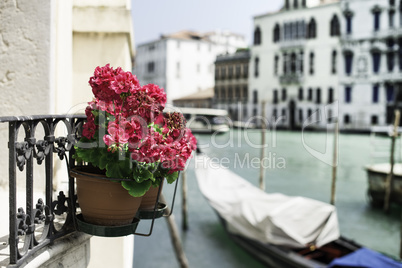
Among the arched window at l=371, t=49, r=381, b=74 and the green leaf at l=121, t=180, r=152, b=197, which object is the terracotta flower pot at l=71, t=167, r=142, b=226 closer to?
the green leaf at l=121, t=180, r=152, b=197

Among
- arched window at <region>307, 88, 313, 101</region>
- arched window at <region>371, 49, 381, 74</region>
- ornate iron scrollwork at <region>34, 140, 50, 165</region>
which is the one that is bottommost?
ornate iron scrollwork at <region>34, 140, 50, 165</region>

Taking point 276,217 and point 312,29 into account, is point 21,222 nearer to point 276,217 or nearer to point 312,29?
point 276,217

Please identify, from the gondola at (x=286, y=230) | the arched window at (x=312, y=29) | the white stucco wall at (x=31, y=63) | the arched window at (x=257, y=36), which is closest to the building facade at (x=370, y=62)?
the arched window at (x=312, y=29)

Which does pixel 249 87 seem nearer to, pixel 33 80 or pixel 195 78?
pixel 195 78

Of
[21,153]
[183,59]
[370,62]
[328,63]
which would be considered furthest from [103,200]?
[183,59]

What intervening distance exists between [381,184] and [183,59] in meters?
41.1

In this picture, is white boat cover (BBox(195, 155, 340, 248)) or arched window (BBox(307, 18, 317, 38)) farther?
arched window (BBox(307, 18, 317, 38))

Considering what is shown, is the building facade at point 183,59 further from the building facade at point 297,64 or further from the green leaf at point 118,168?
the green leaf at point 118,168

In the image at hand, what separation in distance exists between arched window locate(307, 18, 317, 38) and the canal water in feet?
31.3

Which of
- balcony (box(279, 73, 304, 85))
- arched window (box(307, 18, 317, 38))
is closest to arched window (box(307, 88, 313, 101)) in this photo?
balcony (box(279, 73, 304, 85))

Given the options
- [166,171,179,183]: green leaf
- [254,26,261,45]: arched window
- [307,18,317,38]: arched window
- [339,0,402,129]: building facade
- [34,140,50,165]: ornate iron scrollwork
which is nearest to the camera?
[34,140,50,165]: ornate iron scrollwork

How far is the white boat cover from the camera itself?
797cm

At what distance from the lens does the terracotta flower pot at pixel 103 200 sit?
5.73 feet

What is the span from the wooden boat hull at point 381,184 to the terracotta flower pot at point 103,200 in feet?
41.6
